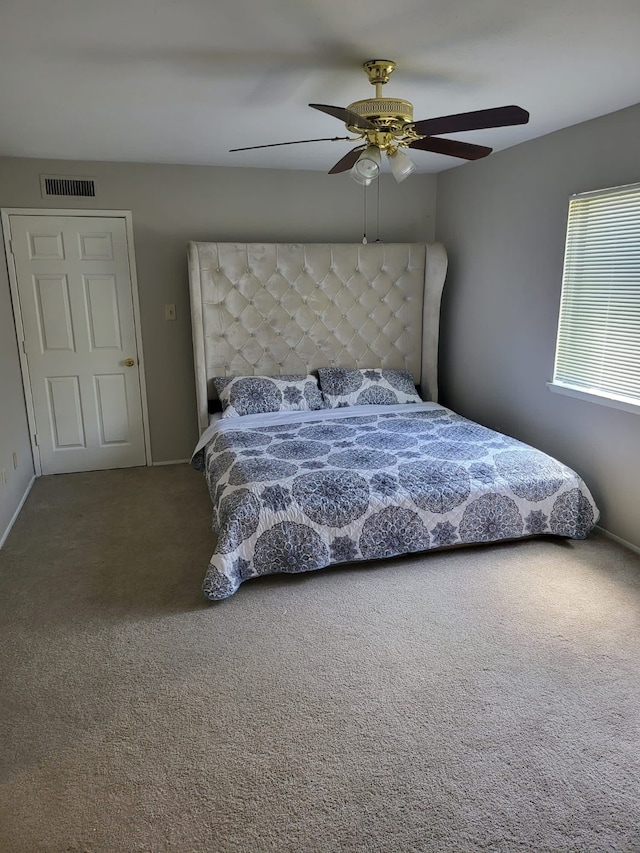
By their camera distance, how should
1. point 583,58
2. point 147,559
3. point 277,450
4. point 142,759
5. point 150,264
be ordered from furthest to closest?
point 150,264 → point 277,450 → point 147,559 → point 583,58 → point 142,759

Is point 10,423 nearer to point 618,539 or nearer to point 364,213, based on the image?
point 364,213

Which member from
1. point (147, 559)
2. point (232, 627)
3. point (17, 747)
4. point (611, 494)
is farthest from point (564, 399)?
point (17, 747)

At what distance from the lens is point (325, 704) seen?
204 centimetres

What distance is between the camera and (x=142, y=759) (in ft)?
5.92

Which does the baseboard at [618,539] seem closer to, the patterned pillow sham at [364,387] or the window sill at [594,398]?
the window sill at [594,398]

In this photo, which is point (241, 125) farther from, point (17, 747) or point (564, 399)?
point (17, 747)

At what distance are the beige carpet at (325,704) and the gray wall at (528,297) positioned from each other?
2.00 ft

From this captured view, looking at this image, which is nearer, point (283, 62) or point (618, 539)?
point (283, 62)

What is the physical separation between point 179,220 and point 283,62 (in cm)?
229

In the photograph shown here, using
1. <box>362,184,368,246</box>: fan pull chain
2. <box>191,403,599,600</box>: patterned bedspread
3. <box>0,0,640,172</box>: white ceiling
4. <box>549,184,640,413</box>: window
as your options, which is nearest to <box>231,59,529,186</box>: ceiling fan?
<box>0,0,640,172</box>: white ceiling

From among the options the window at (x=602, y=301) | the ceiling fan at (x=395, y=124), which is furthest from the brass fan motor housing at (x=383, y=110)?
the window at (x=602, y=301)

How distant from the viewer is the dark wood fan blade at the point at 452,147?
2.54 metres

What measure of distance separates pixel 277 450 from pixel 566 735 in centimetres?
208

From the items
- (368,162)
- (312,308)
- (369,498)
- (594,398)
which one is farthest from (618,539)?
(312,308)
